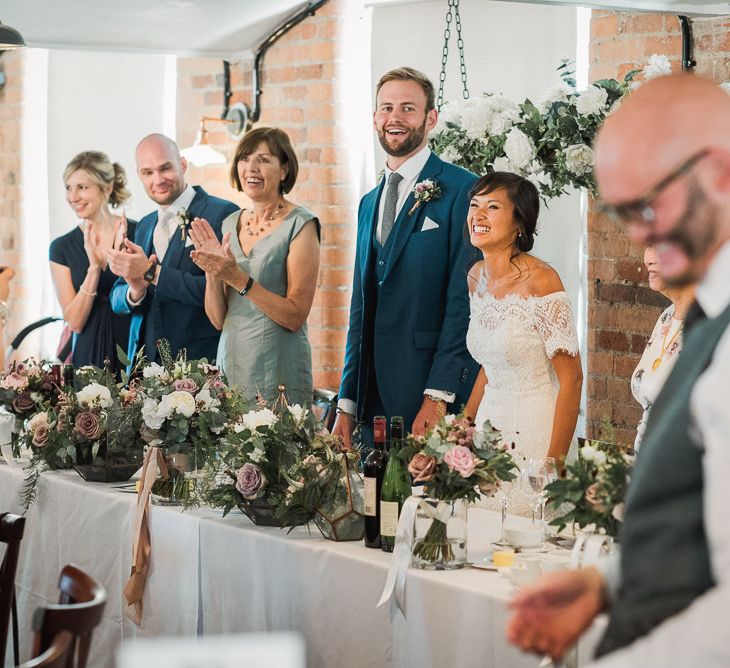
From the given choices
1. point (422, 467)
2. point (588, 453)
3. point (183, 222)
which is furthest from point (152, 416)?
point (183, 222)

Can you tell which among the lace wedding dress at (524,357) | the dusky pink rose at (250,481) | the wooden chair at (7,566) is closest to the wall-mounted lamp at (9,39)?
the lace wedding dress at (524,357)

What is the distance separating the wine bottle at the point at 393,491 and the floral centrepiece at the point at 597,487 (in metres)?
0.41

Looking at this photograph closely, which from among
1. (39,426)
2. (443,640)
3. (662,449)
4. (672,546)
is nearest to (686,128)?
(662,449)

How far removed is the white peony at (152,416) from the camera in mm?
3184

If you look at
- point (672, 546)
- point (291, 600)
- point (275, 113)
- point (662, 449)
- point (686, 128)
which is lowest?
point (291, 600)

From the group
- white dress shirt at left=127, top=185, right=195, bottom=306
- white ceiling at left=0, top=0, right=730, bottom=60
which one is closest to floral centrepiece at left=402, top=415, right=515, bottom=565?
white dress shirt at left=127, top=185, right=195, bottom=306

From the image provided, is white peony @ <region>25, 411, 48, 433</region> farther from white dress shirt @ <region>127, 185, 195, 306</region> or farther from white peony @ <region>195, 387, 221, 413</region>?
white dress shirt @ <region>127, 185, 195, 306</region>

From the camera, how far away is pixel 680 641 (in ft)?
4.21

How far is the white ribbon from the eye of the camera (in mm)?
2400

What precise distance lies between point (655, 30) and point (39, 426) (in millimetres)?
2459

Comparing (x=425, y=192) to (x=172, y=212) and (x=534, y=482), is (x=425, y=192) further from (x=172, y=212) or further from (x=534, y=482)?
(x=534, y=482)

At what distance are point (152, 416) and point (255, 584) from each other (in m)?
0.60

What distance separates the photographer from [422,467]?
7.94ft

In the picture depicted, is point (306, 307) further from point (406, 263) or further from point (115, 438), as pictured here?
point (115, 438)
